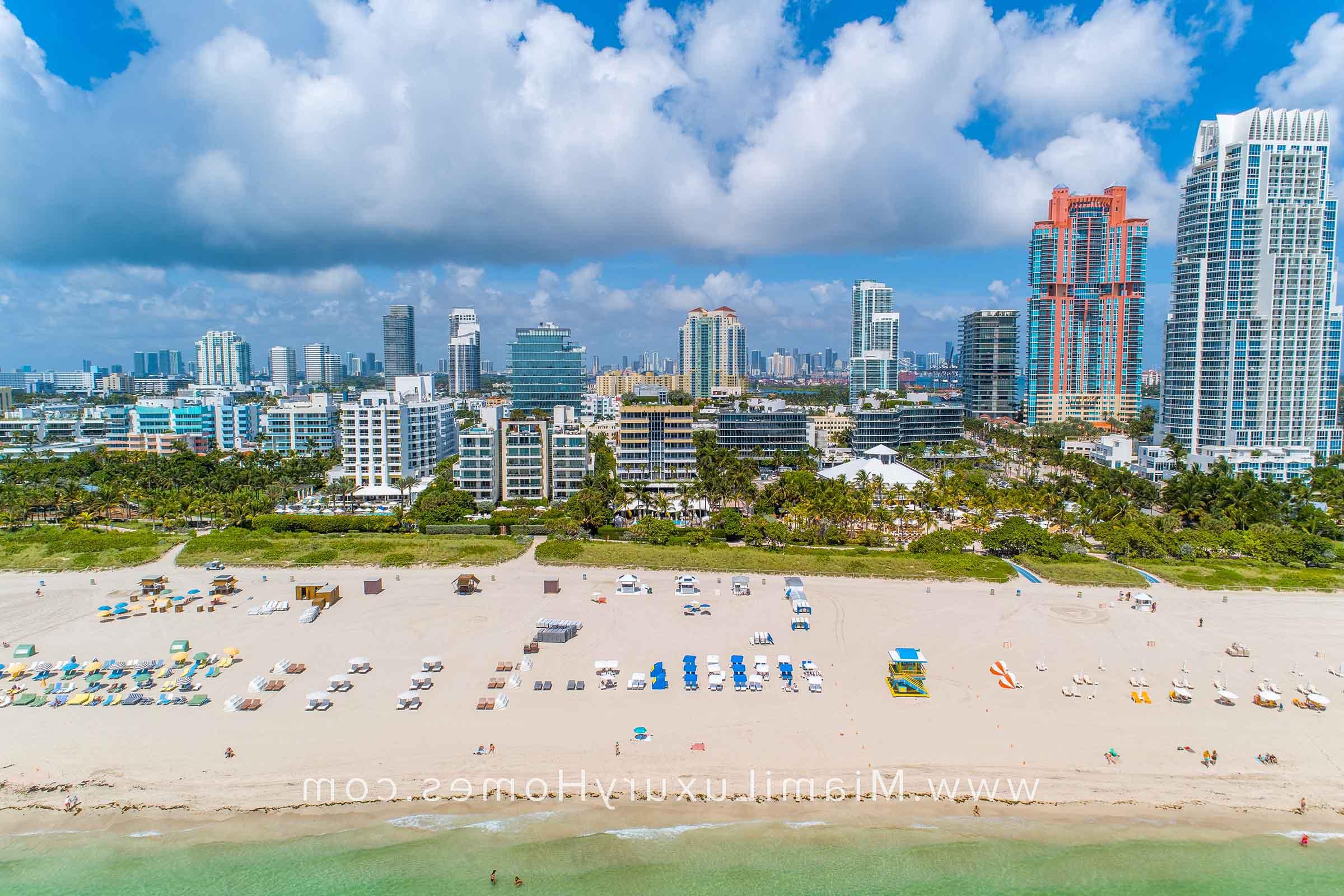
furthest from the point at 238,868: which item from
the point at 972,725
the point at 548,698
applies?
the point at 972,725

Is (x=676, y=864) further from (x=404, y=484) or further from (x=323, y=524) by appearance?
(x=404, y=484)

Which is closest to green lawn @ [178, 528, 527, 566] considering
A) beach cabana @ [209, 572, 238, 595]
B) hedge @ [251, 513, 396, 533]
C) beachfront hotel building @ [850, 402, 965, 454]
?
hedge @ [251, 513, 396, 533]

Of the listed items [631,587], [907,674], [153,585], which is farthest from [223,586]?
[907,674]

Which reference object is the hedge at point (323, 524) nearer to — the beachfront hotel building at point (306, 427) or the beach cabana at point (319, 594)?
the beach cabana at point (319, 594)

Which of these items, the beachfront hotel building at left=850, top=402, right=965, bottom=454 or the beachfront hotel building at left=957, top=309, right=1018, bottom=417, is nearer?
the beachfront hotel building at left=850, top=402, right=965, bottom=454

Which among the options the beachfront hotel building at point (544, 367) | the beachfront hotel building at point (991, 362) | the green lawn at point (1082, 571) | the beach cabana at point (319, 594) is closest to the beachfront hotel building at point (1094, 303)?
the beachfront hotel building at point (991, 362)

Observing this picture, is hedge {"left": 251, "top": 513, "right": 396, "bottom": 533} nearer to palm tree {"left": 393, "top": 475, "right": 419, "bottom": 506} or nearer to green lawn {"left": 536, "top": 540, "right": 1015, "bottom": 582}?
palm tree {"left": 393, "top": 475, "right": 419, "bottom": 506}
